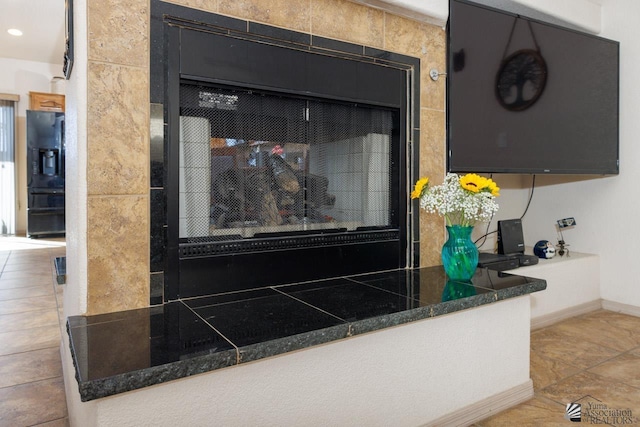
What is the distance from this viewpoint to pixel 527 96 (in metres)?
2.38

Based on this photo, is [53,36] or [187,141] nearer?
[187,141]

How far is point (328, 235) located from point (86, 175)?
0.95 meters

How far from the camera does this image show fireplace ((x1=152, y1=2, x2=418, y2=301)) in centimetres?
152

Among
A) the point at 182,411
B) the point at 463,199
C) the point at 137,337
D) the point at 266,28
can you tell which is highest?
the point at 266,28

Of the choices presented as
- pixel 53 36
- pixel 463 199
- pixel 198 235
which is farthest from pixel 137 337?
pixel 53 36

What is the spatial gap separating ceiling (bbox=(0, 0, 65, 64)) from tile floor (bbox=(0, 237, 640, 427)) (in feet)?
8.72

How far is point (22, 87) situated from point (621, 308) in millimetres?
7320

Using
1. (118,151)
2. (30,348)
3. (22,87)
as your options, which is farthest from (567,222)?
(22,87)

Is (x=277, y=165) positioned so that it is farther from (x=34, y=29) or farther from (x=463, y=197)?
(x=34, y=29)

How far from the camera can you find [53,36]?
5.02 m

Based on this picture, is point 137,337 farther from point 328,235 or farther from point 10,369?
point 10,369

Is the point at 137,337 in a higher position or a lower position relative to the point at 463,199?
lower

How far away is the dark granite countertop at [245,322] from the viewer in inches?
41.6

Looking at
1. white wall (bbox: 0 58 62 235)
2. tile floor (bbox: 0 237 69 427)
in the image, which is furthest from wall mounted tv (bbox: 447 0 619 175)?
white wall (bbox: 0 58 62 235)
